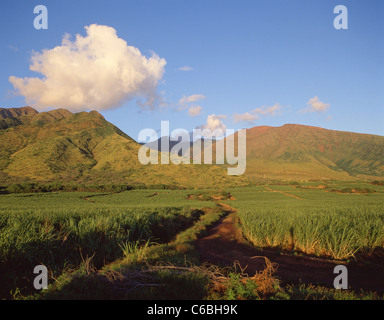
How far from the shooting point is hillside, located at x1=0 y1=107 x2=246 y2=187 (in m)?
77.9

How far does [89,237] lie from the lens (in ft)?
28.6

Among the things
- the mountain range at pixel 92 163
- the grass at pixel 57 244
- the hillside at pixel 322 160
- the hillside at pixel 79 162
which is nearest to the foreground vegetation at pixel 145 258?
the grass at pixel 57 244

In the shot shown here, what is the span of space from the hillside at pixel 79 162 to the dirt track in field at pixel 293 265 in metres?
66.4

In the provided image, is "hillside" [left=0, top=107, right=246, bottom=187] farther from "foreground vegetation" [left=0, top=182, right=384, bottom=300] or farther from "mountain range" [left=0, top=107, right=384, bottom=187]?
"foreground vegetation" [left=0, top=182, right=384, bottom=300]

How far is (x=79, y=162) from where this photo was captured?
92500mm

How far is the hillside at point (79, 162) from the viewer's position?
255ft

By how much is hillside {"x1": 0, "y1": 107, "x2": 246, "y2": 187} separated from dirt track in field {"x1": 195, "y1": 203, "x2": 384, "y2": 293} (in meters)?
66.4

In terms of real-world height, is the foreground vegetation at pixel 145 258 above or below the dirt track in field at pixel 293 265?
above

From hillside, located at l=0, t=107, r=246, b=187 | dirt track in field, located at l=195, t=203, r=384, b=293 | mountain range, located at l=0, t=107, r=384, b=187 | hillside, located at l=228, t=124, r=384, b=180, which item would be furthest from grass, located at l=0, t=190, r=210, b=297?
hillside, located at l=228, t=124, r=384, b=180

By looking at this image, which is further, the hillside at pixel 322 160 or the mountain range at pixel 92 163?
the hillside at pixel 322 160

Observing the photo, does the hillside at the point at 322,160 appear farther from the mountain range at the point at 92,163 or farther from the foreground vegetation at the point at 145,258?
the foreground vegetation at the point at 145,258

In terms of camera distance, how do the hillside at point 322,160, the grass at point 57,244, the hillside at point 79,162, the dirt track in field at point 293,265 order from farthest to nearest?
the hillside at point 322,160 → the hillside at point 79,162 → the dirt track in field at point 293,265 → the grass at point 57,244
